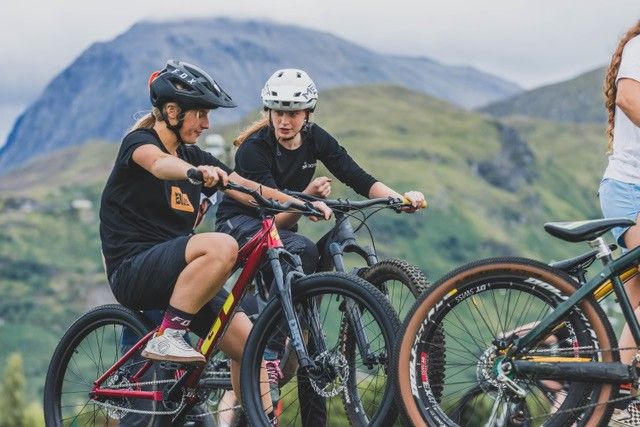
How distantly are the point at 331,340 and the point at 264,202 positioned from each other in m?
0.89

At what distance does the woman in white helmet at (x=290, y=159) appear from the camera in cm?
782

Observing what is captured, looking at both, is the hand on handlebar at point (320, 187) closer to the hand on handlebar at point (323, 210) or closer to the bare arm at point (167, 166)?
the hand on handlebar at point (323, 210)

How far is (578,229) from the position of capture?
5.59 meters

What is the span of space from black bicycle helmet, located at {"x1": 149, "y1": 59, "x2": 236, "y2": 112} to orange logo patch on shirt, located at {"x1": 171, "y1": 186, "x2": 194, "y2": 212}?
0.48 m

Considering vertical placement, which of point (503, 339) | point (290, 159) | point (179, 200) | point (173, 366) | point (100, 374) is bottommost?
point (100, 374)

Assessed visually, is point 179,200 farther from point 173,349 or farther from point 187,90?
point 173,349

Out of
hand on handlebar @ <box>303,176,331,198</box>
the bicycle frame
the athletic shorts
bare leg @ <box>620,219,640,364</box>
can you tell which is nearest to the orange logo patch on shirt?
hand on handlebar @ <box>303,176,331,198</box>

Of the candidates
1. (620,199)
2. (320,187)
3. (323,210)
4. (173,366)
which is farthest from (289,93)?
(620,199)

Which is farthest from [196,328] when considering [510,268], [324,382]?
[510,268]

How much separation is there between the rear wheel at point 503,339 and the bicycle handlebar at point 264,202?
3.77 feet

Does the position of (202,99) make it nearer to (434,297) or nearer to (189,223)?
(189,223)

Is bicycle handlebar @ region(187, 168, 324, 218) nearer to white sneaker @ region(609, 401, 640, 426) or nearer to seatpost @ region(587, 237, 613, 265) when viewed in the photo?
seatpost @ region(587, 237, 613, 265)

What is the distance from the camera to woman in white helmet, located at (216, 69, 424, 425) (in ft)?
25.6

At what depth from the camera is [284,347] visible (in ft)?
22.3
